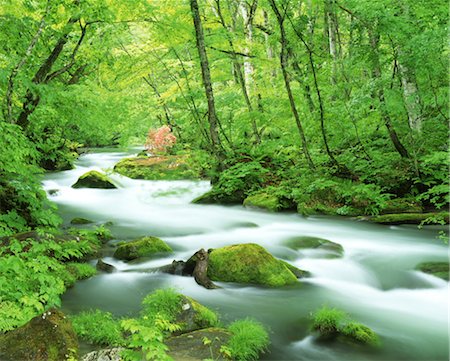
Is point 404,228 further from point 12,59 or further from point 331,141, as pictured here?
point 12,59

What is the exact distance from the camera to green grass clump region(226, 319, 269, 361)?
3654 mm

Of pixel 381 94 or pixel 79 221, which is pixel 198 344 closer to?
pixel 79 221

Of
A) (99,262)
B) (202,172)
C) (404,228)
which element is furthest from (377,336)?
(202,172)

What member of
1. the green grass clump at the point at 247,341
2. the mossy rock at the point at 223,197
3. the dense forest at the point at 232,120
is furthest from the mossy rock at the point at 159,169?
the green grass clump at the point at 247,341

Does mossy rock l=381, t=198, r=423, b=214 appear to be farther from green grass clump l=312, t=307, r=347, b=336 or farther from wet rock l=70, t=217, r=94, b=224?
wet rock l=70, t=217, r=94, b=224

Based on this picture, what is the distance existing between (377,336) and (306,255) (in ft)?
9.06

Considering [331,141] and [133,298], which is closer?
[133,298]

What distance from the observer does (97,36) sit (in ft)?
33.5

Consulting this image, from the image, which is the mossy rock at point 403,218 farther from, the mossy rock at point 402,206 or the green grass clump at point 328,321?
the green grass clump at point 328,321

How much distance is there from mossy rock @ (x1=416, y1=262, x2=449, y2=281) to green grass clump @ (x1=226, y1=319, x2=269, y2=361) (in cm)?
324

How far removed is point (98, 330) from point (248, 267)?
2391mm

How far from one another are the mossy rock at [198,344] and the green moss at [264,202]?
21.3ft

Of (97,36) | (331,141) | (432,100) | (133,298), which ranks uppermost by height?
(97,36)

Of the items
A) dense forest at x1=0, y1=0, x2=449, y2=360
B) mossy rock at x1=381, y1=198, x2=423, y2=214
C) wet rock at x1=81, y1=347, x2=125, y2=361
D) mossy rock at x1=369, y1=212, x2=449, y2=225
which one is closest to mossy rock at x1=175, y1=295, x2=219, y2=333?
dense forest at x1=0, y1=0, x2=449, y2=360
